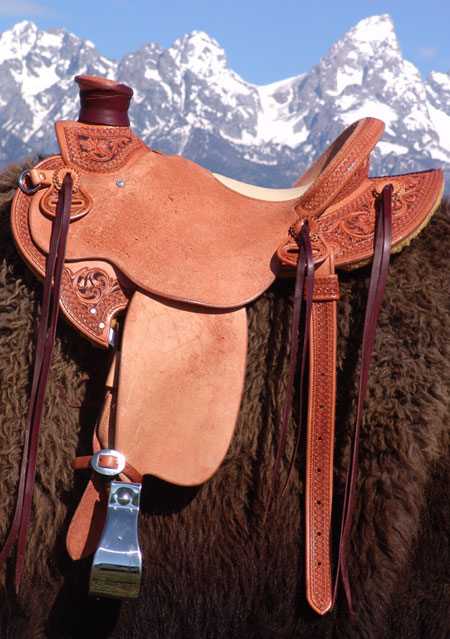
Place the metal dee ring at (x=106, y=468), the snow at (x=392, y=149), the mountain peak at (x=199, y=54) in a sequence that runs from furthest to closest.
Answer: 1. the mountain peak at (x=199, y=54)
2. the snow at (x=392, y=149)
3. the metal dee ring at (x=106, y=468)

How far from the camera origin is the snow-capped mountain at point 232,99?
162 meters

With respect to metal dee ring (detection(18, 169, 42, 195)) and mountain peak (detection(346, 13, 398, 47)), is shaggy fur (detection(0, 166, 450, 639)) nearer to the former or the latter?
metal dee ring (detection(18, 169, 42, 195))

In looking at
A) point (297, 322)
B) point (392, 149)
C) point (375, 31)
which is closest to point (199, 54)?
point (375, 31)

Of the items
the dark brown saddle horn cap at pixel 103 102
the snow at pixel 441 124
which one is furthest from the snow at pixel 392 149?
the dark brown saddle horn cap at pixel 103 102

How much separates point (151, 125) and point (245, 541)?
17679 cm

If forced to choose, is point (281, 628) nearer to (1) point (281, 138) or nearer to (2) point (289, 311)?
(2) point (289, 311)

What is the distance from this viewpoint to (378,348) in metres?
1.34

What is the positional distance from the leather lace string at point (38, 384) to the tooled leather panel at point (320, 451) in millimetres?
546

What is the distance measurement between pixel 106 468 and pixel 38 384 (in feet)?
0.73

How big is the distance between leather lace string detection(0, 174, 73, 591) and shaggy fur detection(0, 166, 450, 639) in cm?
7

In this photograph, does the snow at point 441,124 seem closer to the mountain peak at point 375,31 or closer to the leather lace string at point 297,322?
the mountain peak at point 375,31

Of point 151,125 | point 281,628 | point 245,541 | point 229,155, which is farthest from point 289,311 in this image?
point 151,125

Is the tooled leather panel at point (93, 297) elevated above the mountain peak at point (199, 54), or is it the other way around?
the mountain peak at point (199, 54)

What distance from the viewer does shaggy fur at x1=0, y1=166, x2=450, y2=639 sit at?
1.31m
